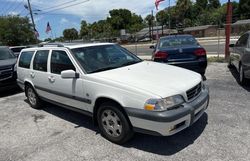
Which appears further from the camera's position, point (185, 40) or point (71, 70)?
point (185, 40)

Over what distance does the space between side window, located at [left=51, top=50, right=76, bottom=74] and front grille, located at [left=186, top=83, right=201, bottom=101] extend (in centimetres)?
204

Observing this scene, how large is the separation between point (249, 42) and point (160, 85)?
166 inches

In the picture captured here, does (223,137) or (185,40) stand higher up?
(185,40)

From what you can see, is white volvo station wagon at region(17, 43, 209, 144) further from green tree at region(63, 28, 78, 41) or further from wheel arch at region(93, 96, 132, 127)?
green tree at region(63, 28, 78, 41)

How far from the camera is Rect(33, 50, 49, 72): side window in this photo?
5125 millimetres

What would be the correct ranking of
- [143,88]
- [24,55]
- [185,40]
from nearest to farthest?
[143,88] → [24,55] → [185,40]

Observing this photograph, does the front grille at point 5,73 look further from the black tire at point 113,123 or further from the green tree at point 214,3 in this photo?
the green tree at point 214,3

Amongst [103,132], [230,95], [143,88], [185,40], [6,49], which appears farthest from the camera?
[6,49]

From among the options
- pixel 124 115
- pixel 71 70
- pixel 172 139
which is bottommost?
pixel 172 139

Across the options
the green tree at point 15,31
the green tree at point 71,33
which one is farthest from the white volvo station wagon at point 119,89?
the green tree at point 71,33

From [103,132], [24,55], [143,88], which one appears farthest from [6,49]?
[143,88]

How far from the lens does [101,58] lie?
4.52m

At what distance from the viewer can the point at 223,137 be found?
12.2ft

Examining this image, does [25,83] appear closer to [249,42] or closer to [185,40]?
[185,40]
